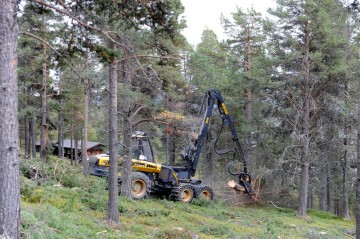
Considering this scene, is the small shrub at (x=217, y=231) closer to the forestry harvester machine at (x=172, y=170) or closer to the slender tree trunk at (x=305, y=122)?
the forestry harvester machine at (x=172, y=170)

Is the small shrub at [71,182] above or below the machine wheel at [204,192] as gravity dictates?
above

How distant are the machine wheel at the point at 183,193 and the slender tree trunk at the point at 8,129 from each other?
1067 cm

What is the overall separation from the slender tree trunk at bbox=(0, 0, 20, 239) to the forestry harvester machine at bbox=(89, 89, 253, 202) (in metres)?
10.2

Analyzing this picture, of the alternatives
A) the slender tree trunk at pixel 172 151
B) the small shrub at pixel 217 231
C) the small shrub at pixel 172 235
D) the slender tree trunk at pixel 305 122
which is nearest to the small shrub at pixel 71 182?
the small shrub at pixel 217 231

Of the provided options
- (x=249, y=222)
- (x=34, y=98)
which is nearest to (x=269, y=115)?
(x=249, y=222)

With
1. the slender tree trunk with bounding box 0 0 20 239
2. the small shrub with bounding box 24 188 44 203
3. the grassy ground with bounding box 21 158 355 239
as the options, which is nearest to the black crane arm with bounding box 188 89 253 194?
the grassy ground with bounding box 21 158 355 239

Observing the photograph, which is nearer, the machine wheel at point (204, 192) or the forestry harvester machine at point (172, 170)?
the forestry harvester machine at point (172, 170)

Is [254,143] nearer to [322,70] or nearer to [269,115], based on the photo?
[269,115]

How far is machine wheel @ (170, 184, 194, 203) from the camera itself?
48.5 feet

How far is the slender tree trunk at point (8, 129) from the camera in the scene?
4.29 m

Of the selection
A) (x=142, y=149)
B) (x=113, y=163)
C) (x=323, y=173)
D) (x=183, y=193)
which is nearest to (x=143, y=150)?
(x=142, y=149)

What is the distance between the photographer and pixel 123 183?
12938mm

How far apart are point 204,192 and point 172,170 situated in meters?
1.99

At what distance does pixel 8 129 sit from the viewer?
432cm
